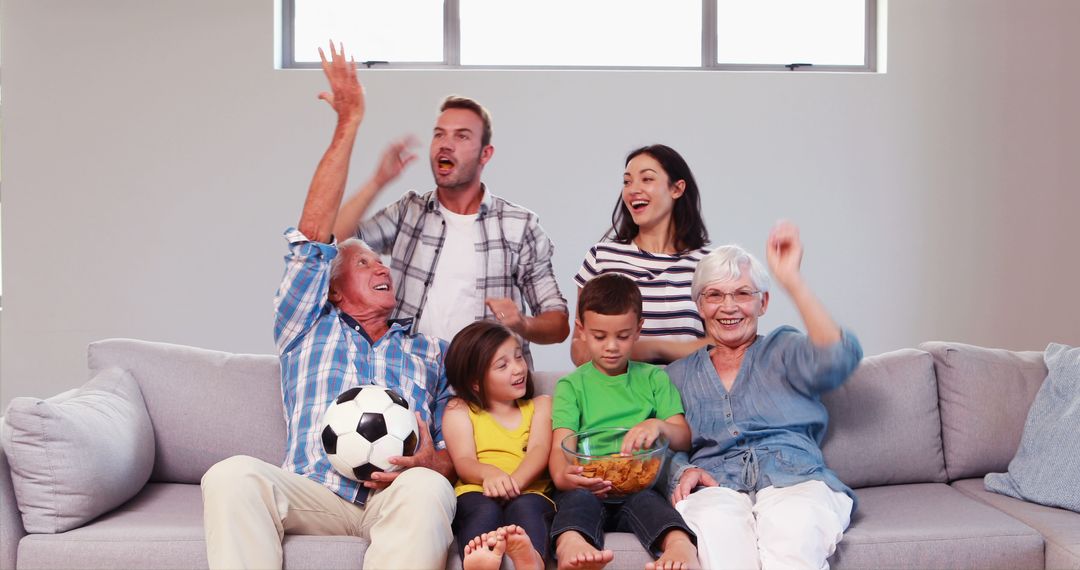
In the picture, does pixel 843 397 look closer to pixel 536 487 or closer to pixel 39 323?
pixel 536 487

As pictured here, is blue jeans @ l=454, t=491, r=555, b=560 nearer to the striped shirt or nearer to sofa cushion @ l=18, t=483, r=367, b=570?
sofa cushion @ l=18, t=483, r=367, b=570

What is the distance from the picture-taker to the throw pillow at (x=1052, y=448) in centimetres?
241

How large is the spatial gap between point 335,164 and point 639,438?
1.07m

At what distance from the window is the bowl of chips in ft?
9.11

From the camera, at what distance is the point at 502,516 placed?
224 cm

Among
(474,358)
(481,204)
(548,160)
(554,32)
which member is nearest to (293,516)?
(474,358)

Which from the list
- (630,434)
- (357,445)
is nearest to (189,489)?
(357,445)

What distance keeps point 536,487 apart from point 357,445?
44 centimetres

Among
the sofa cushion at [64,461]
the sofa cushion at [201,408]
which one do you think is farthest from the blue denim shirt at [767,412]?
the sofa cushion at [64,461]

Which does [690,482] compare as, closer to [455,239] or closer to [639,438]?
[639,438]

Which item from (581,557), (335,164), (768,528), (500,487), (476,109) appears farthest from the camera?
(476,109)

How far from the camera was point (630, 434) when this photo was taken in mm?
2260

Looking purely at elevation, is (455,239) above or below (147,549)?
above

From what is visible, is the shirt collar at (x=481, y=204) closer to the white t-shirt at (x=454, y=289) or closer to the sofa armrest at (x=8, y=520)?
the white t-shirt at (x=454, y=289)
